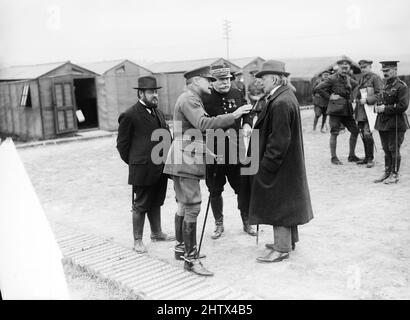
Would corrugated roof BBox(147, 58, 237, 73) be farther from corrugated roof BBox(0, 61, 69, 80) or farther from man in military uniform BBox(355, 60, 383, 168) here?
man in military uniform BBox(355, 60, 383, 168)

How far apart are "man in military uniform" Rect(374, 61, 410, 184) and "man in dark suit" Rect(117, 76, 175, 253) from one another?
385 centimetres

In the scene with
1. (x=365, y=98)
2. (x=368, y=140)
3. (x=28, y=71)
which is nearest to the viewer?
(x=365, y=98)

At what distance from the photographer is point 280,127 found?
4.54 meters

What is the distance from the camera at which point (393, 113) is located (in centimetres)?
732

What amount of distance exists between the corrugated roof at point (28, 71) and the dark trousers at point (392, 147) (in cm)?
1165

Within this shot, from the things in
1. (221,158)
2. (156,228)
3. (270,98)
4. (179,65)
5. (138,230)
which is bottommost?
(156,228)

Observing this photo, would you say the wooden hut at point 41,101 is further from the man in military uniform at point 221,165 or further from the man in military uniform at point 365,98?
the man in military uniform at point 221,165

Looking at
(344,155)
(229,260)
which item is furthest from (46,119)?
(229,260)

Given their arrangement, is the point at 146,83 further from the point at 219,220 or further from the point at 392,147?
the point at 392,147

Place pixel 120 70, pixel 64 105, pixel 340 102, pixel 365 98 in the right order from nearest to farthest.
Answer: pixel 365 98, pixel 340 102, pixel 64 105, pixel 120 70

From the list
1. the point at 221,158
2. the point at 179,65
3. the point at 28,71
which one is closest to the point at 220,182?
the point at 221,158

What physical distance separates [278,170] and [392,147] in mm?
3658

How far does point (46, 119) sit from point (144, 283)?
12729 mm
